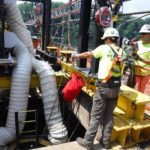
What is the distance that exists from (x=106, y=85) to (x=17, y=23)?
136 inches

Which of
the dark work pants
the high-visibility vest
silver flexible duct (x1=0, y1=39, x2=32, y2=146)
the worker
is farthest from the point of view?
the worker

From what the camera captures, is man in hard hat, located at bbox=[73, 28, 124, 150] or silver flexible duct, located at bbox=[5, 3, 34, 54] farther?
silver flexible duct, located at bbox=[5, 3, 34, 54]

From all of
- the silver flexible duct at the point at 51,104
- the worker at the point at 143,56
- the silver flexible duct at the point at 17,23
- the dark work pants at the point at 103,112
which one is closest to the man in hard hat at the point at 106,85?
the dark work pants at the point at 103,112

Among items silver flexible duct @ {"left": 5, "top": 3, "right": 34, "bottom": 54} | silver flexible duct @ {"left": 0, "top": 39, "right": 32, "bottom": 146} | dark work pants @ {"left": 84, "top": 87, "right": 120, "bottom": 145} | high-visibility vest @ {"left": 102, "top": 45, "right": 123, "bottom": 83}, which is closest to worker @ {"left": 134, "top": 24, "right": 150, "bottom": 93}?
high-visibility vest @ {"left": 102, "top": 45, "right": 123, "bottom": 83}

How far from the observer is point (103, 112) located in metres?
4.27

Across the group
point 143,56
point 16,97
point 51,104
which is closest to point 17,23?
point 16,97

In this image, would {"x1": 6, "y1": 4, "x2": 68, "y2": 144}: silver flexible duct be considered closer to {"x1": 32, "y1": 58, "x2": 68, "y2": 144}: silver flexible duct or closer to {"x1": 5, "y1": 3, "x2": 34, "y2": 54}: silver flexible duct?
{"x1": 32, "y1": 58, "x2": 68, "y2": 144}: silver flexible duct

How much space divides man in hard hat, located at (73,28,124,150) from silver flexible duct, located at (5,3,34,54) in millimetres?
2743

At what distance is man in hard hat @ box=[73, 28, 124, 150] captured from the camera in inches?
157

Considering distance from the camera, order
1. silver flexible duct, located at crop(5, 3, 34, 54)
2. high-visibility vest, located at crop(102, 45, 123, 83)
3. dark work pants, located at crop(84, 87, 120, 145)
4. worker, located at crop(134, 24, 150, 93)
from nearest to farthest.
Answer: high-visibility vest, located at crop(102, 45, 123, 83), dark work pants, located at crop(84, 87, 120, 145), worker, located at crop(134, 24, 150, 93), silver flexible duct, located at crop(5, 3, 34, 54)

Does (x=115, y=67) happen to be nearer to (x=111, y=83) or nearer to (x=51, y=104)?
(x=111, y=83)

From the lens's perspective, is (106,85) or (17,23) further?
(17,23)

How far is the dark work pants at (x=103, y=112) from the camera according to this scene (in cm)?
408

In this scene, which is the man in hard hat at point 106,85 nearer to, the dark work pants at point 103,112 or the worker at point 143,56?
the dark work pants at point 103,112
